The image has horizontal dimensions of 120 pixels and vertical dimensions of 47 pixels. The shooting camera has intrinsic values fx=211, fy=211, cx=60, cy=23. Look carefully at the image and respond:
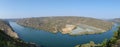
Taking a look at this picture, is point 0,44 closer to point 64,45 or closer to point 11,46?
point 11,46

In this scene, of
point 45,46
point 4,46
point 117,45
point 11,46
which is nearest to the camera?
point 117,45

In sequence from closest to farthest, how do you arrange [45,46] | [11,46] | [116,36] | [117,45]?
1. [117,45]
2. [11,46]
3. [116,36]
4. [45,46]

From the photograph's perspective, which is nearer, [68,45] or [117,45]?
[117,45]

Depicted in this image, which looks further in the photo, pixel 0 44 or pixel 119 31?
pixel 119 31

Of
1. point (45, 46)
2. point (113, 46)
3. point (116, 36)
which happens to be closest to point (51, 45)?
point (45, 46)

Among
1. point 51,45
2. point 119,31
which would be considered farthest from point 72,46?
point 119,31

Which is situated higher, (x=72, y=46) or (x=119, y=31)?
(x=119, y=31)

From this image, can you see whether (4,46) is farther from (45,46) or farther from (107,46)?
(45,46)

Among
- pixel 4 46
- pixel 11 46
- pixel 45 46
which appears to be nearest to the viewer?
pixel 4 46

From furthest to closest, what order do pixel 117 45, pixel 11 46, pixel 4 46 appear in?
pixel 11 46 < pixel 4 46 < pixel 117 45
